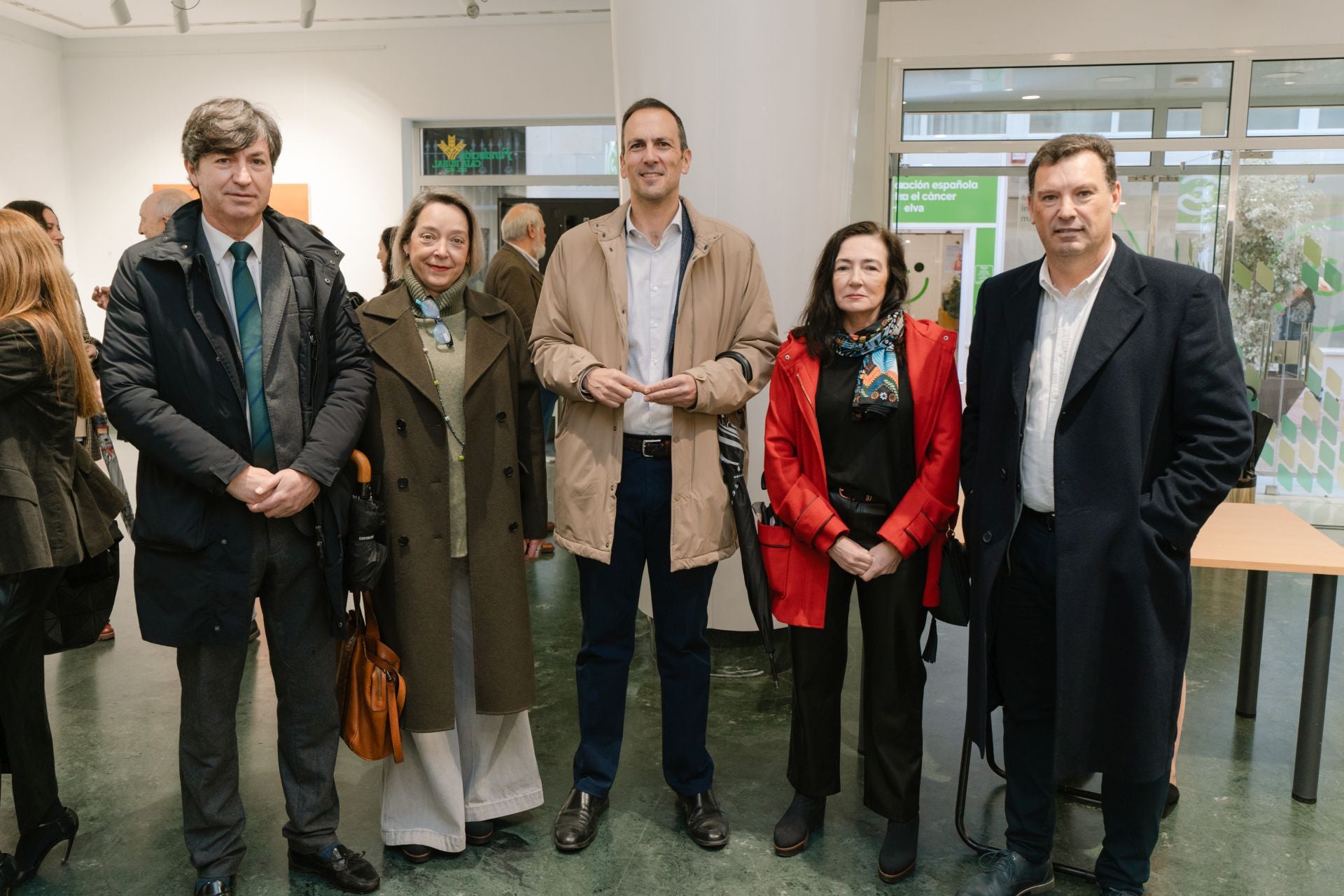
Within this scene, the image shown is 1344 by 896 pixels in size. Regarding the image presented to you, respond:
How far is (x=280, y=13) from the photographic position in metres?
9.17

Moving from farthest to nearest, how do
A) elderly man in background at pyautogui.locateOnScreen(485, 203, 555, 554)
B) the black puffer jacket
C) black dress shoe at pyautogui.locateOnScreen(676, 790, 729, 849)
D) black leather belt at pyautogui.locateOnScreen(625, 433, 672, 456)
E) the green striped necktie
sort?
elderly man in background at pyautogui.locateOnScreen(485, 203, 555, 554) < black dress shoe at pyautogui.locateOnScreen(676, 790, 729, 849) < black leather belt at pyautogui.locateOnScreen(625, 433, 672, 456) < the green striped necktie < the black puffer jacket

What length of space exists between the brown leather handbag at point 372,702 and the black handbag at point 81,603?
2.17 feet

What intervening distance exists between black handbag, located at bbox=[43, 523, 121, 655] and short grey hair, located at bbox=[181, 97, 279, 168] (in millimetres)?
1034

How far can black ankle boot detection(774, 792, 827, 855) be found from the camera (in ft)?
9.12

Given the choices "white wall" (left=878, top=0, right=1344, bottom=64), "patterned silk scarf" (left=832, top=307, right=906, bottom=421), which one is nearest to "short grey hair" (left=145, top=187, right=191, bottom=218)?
"patterned silk scarf" (left=832, top=307, right=906, bottom=421)

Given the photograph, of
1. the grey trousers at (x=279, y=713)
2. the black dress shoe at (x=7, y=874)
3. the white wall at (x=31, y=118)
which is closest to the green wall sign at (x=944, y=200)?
the grey trousers at (x=279, y=713)

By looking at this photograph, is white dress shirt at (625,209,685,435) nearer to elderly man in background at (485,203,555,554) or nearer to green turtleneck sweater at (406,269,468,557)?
green turtleneck sweater at (406,269,468,557)

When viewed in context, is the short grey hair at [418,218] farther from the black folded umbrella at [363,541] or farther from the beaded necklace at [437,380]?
Answer: the black folded umbrella at [363,541]

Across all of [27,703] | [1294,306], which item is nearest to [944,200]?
[1294,306]

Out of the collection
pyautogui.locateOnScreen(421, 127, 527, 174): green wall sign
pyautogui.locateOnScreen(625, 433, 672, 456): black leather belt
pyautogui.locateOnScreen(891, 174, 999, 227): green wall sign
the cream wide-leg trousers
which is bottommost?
the cream wide-leg trousers

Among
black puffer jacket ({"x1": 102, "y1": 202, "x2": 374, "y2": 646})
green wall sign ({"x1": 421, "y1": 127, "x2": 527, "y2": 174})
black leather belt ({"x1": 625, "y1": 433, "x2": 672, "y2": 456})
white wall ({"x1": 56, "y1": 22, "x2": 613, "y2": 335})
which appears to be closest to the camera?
black puffer jacket ({"x1": 102, "y1": 202, "x2": 374, "y2": 646})

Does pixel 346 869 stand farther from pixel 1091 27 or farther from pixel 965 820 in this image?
pixel 1091 27

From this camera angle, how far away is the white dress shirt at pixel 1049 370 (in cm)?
235

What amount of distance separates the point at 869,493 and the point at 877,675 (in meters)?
0.47
